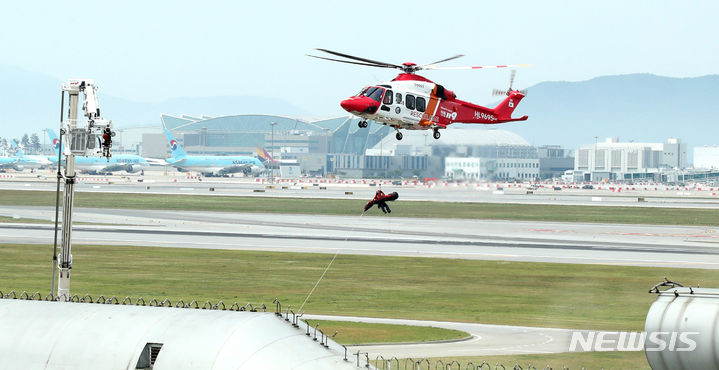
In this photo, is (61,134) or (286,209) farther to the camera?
(286,209)

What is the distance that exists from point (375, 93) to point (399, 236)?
Answer: 199ft

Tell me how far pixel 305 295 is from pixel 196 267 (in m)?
15.6

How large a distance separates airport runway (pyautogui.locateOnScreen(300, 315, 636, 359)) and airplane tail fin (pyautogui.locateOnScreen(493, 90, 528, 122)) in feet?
31.7

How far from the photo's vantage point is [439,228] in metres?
109

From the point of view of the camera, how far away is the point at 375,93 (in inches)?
1535

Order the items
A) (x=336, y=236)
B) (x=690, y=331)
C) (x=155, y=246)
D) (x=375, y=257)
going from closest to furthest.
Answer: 1. (x=690, y=331)
2. (x=375, y=257)
3. (x=155, y=246)
4. (x=336, y=236)

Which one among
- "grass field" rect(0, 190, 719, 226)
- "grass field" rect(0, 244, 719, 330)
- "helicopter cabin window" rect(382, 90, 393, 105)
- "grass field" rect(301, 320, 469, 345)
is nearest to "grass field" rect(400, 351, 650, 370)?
"grass field" rect(301, 320, 469, 345)

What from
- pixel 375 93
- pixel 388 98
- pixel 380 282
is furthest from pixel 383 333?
pixel 380 282

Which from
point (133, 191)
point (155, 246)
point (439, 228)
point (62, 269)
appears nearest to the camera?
point (62, 269)

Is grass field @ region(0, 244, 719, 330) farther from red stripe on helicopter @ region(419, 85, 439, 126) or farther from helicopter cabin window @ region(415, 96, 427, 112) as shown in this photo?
helicopter cabin window @ region(415, 96, 427, 112)

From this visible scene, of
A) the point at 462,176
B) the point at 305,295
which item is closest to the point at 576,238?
the point at 305,295

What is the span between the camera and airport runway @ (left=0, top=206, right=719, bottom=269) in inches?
3288

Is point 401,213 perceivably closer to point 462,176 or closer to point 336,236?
point 336,236

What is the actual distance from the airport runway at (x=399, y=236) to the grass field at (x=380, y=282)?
6005 millimetres
